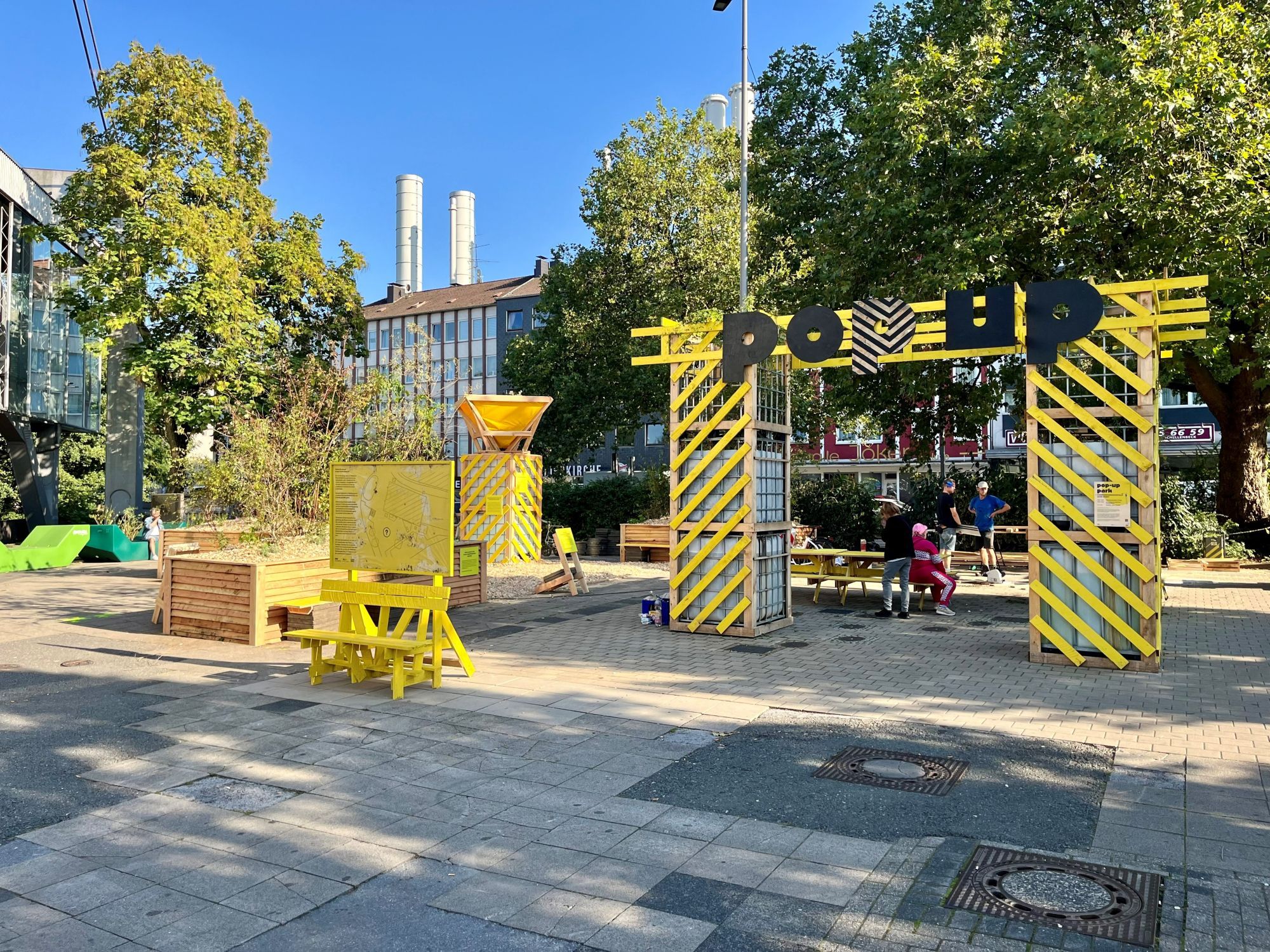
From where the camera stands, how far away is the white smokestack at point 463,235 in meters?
92.7

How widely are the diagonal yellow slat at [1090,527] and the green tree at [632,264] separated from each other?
20556 millimetres

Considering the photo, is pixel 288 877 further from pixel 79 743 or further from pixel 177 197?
pixel 177 197

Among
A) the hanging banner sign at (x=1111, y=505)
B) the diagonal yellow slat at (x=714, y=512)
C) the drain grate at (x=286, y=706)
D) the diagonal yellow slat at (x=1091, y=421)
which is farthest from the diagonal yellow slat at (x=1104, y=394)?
the drain grate at (x=286, y=706)

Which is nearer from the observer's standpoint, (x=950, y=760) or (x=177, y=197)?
(x=950, y=760)

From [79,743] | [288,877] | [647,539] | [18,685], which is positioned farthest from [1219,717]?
[647,539]

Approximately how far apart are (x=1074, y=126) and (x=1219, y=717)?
10.4m

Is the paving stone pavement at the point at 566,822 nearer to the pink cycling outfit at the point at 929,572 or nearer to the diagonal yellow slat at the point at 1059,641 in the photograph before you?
the diagonal yellow slat at the point at 1059,641

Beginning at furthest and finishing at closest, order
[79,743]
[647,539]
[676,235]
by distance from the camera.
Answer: [676,235]
[647,539]
[79,743]

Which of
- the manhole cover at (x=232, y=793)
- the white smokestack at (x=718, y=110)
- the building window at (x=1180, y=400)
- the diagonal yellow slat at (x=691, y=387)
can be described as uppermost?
the white smokestack at (x=718, y=110)

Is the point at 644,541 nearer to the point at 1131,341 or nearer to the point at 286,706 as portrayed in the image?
the point at 1131,341

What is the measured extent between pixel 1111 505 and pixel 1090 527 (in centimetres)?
29

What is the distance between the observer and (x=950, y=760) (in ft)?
19.9

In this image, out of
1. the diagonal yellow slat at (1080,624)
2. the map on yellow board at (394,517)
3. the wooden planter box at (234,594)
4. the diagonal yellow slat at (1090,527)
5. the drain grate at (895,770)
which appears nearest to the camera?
the drain grate at (895,770)

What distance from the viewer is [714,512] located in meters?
11.3
